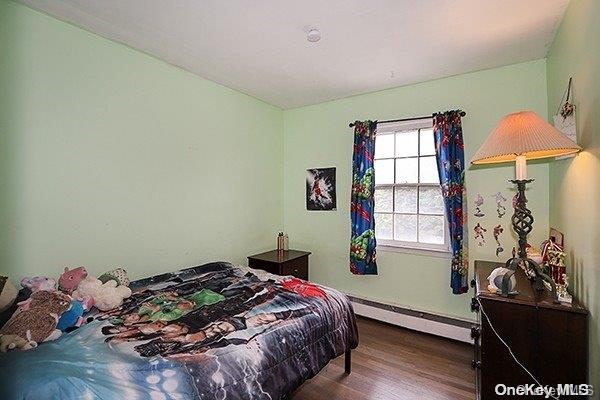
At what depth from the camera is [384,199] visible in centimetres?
311

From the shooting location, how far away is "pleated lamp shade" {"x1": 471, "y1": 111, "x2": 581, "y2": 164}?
1372 millimetres

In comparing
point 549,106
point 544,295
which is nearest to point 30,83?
point 544,295

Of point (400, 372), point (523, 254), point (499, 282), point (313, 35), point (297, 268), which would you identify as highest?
point (313, 35)

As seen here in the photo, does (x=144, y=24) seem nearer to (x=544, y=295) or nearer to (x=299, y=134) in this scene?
(x=299, y=134)

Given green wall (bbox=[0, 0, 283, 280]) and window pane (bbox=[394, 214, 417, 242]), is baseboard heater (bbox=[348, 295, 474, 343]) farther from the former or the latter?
green wall (bbox=[0, 0, 283, 280])

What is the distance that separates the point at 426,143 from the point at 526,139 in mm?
1494

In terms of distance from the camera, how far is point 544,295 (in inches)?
57.2

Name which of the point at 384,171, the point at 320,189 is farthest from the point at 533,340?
the point at 320,189

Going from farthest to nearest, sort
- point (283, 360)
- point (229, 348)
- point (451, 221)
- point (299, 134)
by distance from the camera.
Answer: point (299, 134) → point (451, 221) → point (283, 360) → point (229, 348)

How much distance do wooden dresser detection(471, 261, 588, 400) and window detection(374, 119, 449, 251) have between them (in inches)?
53.6

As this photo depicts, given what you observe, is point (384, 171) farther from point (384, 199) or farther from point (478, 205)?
point (478, 205)

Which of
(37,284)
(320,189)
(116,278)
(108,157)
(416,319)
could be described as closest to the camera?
(37,284)

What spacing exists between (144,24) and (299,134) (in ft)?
6.81

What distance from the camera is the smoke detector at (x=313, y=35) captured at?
1984mm
